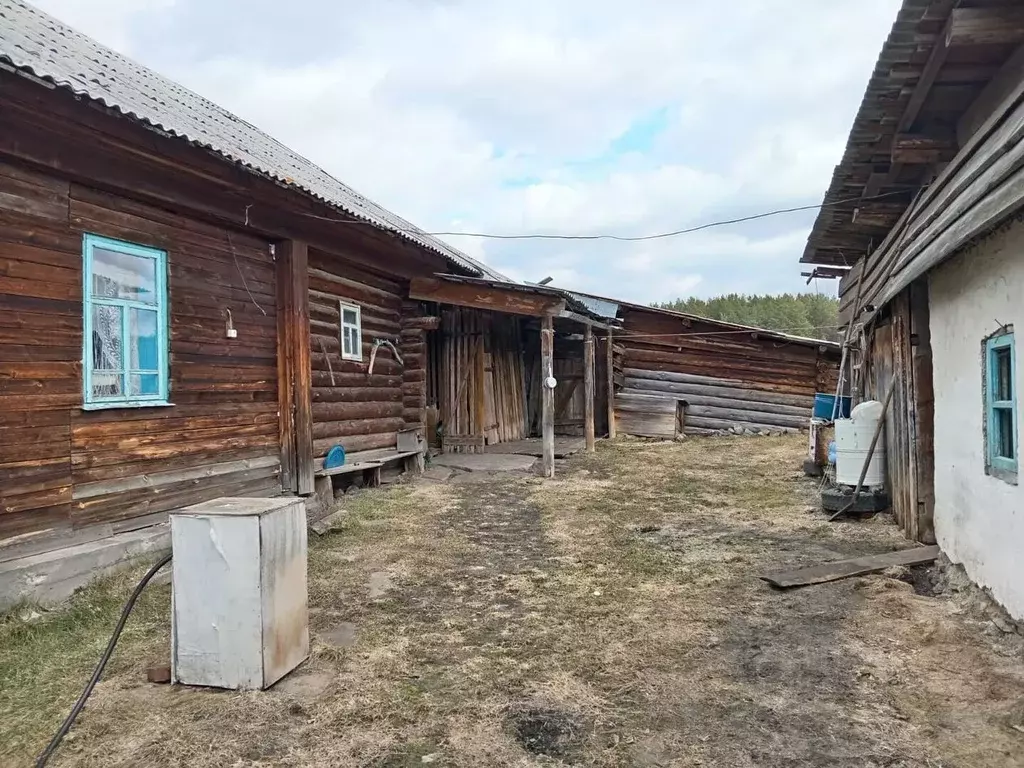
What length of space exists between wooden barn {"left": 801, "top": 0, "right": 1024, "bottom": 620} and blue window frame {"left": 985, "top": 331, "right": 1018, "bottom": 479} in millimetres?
11

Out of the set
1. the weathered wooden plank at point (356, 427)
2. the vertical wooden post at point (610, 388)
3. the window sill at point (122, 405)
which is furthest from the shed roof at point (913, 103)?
the vertical wooden post at point (610, 388)

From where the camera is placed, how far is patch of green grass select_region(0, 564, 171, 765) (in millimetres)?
3264

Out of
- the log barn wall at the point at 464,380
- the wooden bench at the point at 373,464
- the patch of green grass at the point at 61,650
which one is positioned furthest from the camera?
the log barn wall at the point at 464,380

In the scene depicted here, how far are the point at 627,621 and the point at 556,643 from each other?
2.00ft

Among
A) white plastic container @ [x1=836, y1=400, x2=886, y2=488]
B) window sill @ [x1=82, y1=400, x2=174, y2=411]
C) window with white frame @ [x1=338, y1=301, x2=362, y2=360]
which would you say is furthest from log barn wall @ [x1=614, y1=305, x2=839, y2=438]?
window sill @ [x1=82, y1=400, x2=174, y2=411]

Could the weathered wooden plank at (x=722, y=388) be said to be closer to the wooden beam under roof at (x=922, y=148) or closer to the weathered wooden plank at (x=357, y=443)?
the weathered wooden plank at (x=357, y=443)

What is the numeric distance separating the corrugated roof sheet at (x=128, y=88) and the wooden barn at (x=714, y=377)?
8.61 m

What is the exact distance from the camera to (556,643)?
4.24 m

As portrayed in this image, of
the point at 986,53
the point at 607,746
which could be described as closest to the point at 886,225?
the point at 986,53

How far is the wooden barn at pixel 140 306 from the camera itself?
4887 mm

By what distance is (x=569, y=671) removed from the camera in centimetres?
383

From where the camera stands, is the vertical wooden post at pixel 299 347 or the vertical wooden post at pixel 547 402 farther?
the vertical wooden post at pixel 547 402

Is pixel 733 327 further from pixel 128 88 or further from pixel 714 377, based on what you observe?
pixel 128 88

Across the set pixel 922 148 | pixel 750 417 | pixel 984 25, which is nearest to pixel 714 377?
pixel 750 417
